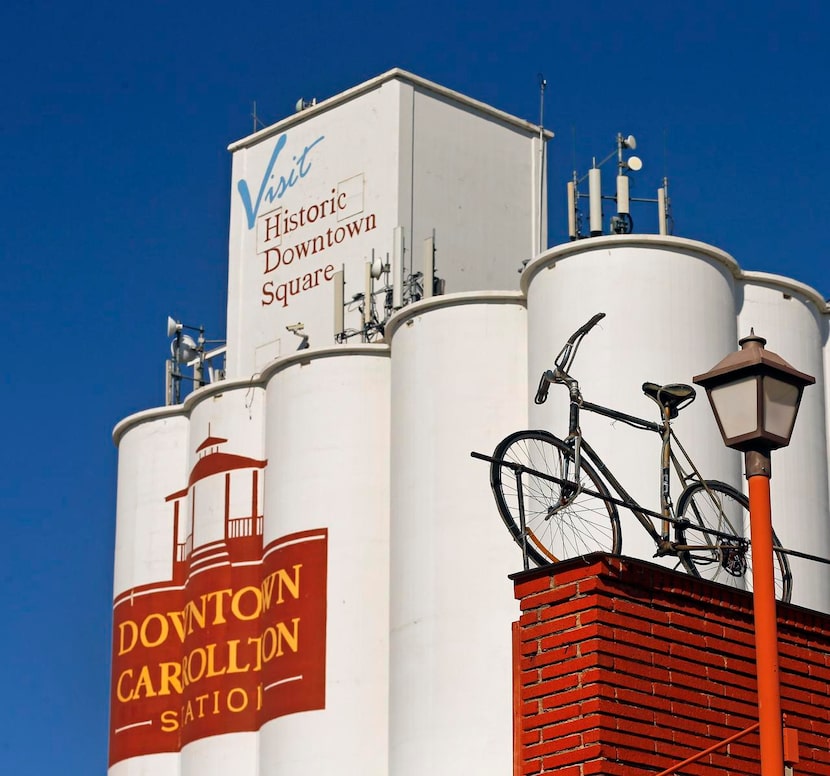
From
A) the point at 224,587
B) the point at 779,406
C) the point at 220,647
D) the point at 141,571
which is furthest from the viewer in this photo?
the point at 141,571

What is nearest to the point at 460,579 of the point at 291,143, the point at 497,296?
the point at 497,296

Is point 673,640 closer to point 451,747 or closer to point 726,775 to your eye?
point 726,775

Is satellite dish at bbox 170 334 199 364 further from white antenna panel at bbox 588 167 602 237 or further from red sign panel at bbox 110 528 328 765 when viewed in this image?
white antenna panel at bbox 588 167 602 237

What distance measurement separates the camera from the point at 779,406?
13.5 metres

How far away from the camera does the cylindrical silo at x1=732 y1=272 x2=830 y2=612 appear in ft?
112

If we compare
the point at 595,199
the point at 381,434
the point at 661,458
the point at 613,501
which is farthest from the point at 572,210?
the point at 613,501

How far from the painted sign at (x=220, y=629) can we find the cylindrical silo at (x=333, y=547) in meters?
0.06

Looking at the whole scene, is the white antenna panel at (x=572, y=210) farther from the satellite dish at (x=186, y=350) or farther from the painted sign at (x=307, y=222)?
the satellite dish at (x=186, y=350)

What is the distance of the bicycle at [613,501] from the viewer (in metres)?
A: 18.2

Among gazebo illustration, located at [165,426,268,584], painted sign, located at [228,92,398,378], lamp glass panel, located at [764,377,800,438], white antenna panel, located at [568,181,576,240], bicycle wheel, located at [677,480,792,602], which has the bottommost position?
lamp glass panel, located at [764,377,800,438]

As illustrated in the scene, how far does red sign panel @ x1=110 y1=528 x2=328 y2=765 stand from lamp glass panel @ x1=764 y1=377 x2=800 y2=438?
23.0m

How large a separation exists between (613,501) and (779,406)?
309 cm

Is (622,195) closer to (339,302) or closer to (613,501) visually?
(339,302)

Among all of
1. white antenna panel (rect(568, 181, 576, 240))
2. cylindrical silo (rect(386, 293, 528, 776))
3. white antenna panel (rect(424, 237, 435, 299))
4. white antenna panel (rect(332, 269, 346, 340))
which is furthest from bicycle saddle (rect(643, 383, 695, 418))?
white antenna panel (rect(332, 269, 346, 340))
